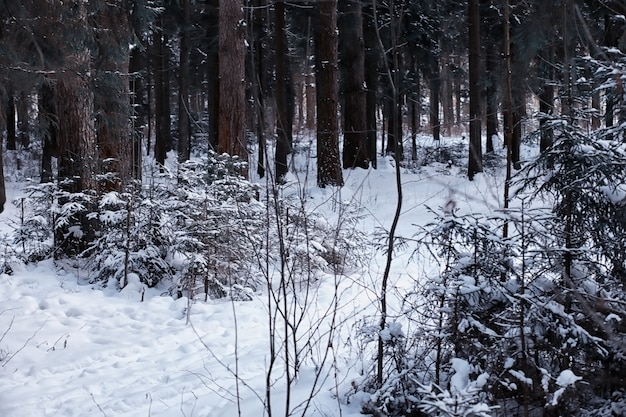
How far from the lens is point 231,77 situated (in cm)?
877

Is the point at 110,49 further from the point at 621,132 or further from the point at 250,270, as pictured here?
the point at 621,132

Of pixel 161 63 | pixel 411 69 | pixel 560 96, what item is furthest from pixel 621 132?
pixel 161 63

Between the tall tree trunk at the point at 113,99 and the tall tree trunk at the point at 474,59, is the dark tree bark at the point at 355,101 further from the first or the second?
the tall tree trunk at the point at 113,99

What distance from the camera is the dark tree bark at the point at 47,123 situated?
8.37m

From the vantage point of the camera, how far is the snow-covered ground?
3.51 metres

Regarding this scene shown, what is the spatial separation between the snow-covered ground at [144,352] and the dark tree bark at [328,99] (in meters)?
5.13

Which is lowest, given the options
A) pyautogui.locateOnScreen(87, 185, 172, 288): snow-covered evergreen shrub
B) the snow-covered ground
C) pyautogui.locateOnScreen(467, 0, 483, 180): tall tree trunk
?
the snow-covered ground

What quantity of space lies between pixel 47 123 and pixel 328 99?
18.3 feet

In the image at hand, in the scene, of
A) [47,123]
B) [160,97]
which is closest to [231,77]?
[47,123]

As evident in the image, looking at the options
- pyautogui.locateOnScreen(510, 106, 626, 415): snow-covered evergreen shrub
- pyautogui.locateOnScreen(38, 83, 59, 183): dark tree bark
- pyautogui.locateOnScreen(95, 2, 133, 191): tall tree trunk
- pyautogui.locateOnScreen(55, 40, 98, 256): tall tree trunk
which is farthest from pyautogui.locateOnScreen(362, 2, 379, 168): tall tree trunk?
pyautogui.locateOnScreen(510, 106, 626, 415): snow-covered evergreen shrub

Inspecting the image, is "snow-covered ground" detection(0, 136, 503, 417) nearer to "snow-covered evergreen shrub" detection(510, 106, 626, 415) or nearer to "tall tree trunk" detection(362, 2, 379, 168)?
"snow-covered evergreen shrub" detection(510, 106, 626, 415)

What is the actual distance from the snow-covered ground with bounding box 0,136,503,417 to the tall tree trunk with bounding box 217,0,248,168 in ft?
10.2

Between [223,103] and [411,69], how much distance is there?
1343cm

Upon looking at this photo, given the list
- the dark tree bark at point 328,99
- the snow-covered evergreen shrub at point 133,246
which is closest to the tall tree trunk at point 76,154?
the snow-covered evergreen shrub at point 133,246
